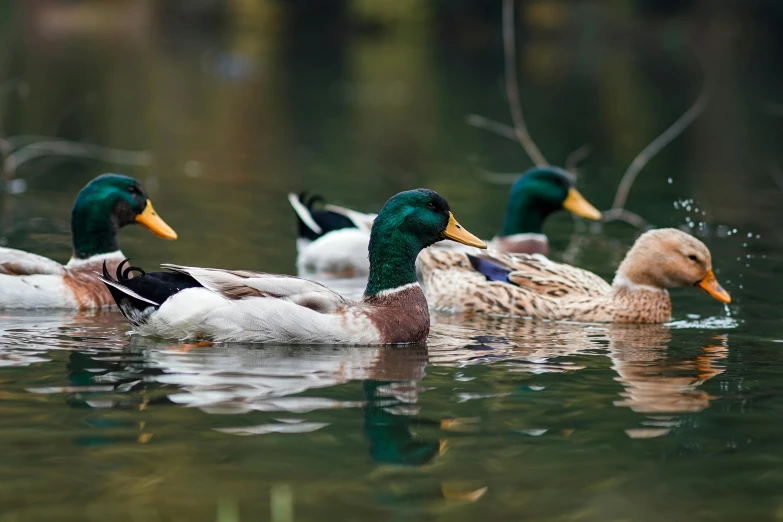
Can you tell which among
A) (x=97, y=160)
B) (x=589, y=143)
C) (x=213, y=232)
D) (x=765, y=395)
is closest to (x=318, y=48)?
(x=589, y=143)

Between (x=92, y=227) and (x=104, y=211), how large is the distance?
160mm

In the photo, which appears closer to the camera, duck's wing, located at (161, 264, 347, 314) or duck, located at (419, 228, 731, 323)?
duck's wing, located at (161, 264, 347, 314)

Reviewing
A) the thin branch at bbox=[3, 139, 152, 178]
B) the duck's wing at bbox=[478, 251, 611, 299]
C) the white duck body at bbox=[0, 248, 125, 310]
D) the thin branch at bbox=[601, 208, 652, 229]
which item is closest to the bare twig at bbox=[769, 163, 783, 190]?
the thin branch at bbox=[601, 208, 652, 229]

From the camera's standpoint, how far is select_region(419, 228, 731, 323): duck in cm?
1013

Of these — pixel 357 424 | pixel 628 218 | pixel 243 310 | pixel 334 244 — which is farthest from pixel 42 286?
pixel 628 218

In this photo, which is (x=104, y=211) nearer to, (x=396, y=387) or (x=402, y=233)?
(x=402, y=233)

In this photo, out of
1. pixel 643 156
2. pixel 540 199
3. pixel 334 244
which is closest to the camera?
pixel 334 244

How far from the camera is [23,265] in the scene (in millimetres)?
9742

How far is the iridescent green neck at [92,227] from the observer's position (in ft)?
34.3

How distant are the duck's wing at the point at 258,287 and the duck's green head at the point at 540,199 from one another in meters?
4.62

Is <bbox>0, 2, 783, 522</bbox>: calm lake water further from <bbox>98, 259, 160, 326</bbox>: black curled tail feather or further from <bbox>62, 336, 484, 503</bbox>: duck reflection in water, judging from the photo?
<bbox>98, 259, 160, 326</bbox>: black curled tail feather

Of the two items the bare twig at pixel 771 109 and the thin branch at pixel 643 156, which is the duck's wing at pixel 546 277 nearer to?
the thin branch at pixel 643 156

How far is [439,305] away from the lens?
10.7 metres

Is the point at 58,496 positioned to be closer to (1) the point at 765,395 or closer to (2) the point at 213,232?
(1) the point at 765,395
